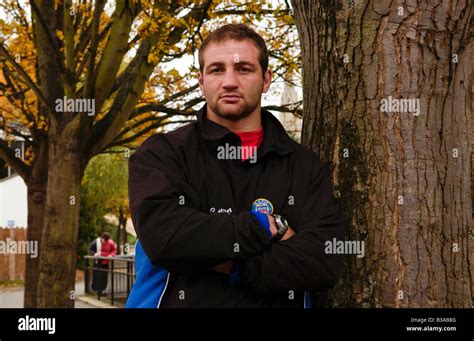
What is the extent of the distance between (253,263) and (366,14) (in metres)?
1.45

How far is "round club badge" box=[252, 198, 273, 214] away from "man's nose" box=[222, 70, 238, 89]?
20.2 inches

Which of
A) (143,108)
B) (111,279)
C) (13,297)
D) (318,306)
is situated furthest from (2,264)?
(318,306)

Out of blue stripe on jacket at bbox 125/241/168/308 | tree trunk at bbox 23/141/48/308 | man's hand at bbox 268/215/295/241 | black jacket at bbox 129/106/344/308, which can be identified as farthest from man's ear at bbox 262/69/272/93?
tree trunk at bbox 23/141/48/308

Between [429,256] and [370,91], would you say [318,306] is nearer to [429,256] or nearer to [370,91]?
[429,256]

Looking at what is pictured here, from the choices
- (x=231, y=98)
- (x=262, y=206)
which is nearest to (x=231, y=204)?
(x=262, y=206)

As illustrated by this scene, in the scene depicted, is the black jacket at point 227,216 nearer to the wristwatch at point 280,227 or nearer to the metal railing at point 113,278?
the wristwatch at point 280,227

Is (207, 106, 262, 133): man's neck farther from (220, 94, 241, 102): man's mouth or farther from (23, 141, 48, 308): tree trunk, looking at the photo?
(23, 141, 48, 308): tree trunk

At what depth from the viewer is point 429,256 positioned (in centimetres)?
315

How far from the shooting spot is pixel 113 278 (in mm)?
15750

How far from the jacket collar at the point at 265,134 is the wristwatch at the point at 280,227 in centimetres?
30

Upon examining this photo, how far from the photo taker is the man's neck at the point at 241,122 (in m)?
2.96

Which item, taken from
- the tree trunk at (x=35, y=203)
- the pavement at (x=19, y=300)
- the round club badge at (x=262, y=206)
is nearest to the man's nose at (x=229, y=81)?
the round club badge at (x=262, y=206)

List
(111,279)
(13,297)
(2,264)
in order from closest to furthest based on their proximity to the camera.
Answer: (111,279)
(13,297)
(2,264)

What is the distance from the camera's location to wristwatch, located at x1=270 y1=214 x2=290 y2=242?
2687 mm
